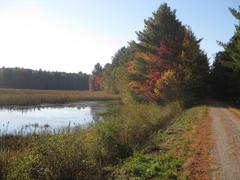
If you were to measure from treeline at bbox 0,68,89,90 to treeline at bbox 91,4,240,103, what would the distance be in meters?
90.4

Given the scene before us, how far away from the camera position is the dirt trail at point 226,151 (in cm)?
973

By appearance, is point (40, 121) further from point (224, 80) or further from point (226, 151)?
point (224, 80)

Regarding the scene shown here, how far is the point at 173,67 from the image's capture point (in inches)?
1273

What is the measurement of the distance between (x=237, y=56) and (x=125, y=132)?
67.1ft

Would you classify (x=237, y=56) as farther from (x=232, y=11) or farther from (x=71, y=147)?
(x=71, y=147)

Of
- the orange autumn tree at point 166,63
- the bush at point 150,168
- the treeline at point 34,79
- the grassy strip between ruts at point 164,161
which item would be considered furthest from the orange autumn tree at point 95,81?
the bush at point 150,168

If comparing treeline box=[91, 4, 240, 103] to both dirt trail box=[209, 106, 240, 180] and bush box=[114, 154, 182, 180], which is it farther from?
bush box=[114, 154, 182, 180]

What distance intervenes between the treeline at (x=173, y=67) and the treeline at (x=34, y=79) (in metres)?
90.4

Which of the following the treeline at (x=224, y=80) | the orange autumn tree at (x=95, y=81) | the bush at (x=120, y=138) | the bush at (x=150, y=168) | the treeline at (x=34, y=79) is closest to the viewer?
the bush at (x=150, y=168)

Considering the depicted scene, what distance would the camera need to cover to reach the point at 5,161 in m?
11.2

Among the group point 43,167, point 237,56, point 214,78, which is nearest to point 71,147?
point 43,167

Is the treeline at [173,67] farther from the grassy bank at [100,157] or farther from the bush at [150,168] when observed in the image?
the bush at [150,168]

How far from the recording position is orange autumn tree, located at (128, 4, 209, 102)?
31.8 metres

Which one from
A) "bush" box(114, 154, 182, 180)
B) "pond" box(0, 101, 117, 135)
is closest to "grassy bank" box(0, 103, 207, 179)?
"bush" box(114, 154, 182, 180)
